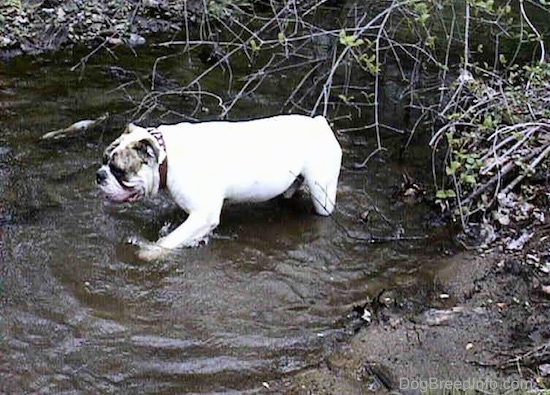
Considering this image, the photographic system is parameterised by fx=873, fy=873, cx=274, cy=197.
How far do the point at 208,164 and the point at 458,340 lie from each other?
232cm

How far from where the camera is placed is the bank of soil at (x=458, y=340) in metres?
4.84

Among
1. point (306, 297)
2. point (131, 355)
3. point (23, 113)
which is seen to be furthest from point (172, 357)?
point (23, 113)

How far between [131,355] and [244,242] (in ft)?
6.11

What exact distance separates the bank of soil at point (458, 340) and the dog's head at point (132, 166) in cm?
197

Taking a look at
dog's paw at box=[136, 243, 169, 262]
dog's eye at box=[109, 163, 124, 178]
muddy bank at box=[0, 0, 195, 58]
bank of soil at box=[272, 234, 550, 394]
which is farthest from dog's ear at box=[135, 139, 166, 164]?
muddy bank at box=[0, 0, 195, 58]

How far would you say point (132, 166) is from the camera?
644 cm

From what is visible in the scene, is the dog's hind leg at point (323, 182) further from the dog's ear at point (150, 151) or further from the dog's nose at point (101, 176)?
the dog's nose at point (101, 176)

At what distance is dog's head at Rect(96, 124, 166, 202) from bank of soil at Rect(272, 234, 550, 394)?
1.97 metres

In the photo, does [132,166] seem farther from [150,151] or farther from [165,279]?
[165,279]

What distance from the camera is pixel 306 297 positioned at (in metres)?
6.06

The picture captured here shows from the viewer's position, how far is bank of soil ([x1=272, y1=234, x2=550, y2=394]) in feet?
15.9

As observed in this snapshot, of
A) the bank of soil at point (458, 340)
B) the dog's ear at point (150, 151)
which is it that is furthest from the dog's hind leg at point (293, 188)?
the bank of soil at point (458, 340)

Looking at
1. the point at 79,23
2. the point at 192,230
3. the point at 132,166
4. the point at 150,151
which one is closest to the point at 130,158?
the point at 132,166

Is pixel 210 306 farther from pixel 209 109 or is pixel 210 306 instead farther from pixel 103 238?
pixel 209 109
